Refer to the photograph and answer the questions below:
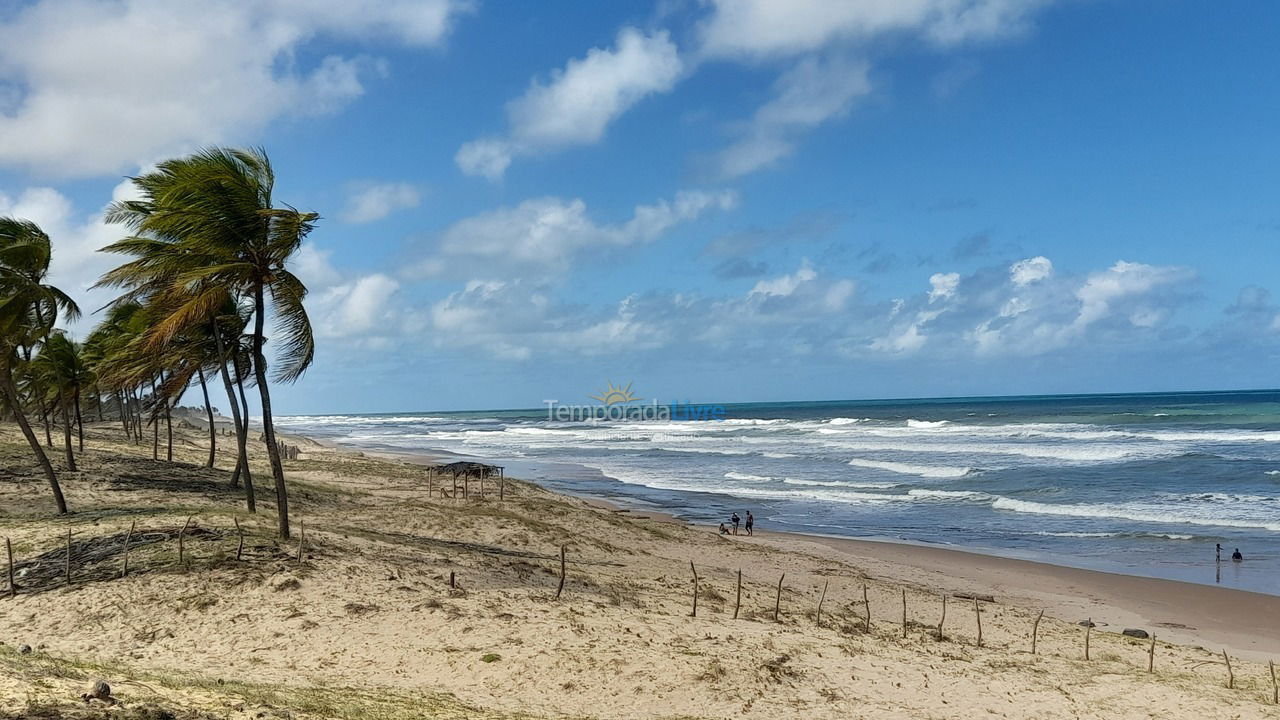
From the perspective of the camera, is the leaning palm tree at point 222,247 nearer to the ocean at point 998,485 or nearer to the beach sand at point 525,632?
the beach sand at point 525,632

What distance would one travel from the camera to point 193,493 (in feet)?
60.8

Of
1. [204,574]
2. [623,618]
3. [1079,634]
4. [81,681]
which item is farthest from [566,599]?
[1079,634]

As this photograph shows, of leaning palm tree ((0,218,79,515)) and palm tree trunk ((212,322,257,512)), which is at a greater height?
leaning palm tree ((0,218,79,515))

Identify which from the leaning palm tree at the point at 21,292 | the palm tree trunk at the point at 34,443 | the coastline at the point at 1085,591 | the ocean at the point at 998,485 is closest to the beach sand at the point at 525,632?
the coastline at the point at 1085,591

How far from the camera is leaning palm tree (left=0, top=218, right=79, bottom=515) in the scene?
14.2 metres

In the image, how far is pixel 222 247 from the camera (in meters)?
12.0

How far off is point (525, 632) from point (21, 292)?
37.3 feet

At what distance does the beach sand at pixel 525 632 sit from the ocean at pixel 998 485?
5.32 meters

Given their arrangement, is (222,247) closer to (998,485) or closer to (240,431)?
(240,431)

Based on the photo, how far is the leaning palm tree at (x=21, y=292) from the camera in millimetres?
14250

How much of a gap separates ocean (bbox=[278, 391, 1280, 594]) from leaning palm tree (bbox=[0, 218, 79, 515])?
18632mm

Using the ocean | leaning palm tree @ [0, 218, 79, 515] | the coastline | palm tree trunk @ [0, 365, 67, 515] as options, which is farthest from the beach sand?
the ocean

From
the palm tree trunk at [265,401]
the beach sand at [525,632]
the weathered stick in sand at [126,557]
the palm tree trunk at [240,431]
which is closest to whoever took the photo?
the beach sand at [525,632]

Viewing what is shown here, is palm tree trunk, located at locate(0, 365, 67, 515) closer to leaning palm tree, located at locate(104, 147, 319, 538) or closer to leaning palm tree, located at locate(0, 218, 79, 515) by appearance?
leaning palm tree, located at locate(0, 218, 79, 515)
